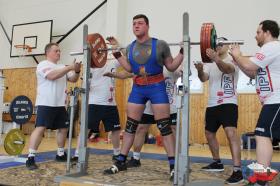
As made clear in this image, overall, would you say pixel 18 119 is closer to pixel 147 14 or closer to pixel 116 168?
pixel 116 168

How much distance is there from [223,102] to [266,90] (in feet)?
2.43

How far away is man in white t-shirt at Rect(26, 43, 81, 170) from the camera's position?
3.64 m

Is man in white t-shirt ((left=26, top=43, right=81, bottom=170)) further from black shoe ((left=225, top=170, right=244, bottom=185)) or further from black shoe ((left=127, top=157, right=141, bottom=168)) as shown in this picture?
black shoe ((left=225, top=170, right=244, bottom=185))

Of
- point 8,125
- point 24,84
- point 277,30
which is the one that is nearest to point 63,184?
point 277,30

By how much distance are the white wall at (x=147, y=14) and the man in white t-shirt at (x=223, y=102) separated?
4.39 metres

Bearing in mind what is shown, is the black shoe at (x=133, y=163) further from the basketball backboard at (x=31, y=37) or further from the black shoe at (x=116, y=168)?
the basketball backboard at (x=31, y=37)

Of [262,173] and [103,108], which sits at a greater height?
[103,108]

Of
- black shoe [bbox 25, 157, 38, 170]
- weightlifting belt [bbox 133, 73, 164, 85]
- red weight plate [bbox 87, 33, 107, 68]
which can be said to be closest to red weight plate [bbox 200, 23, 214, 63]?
weightlifting belt [bbox 133, 73, 164, 85]

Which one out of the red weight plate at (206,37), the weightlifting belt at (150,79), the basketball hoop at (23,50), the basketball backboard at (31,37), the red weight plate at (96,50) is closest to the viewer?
the red weight plate at (206,37)

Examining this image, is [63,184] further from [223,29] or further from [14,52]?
[14,52]

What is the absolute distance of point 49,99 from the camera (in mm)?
3750

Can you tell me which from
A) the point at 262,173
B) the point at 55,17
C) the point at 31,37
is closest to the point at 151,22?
the point at 55,17

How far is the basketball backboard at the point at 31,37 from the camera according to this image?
970cm

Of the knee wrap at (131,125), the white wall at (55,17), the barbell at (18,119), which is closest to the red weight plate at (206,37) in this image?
the knee wrap at (131,125)
